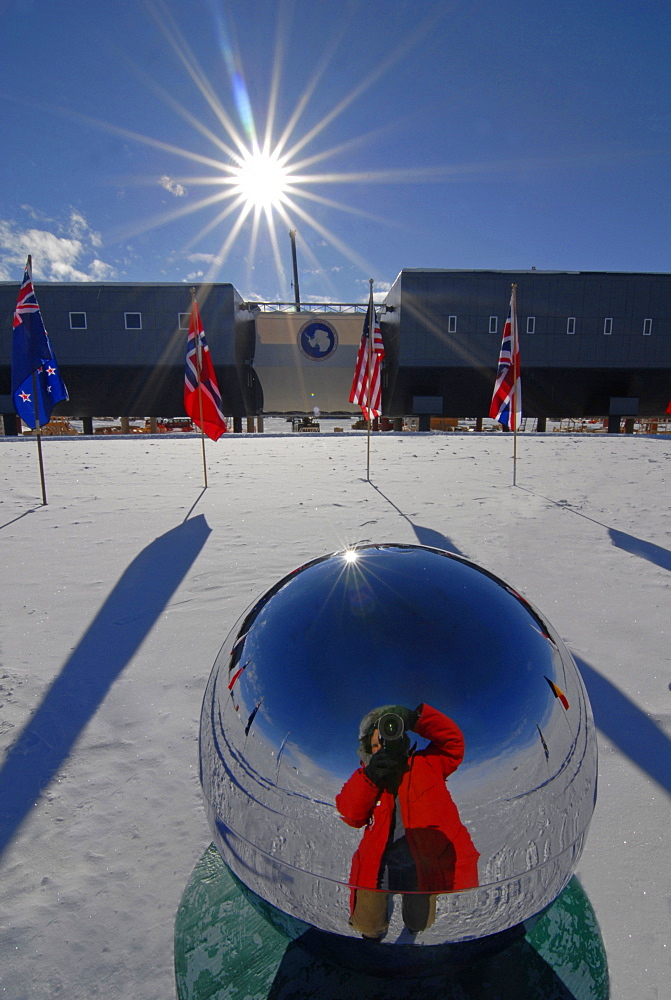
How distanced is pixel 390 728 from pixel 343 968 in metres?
0.66

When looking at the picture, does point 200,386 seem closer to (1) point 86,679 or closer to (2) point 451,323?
(1) point 86,679

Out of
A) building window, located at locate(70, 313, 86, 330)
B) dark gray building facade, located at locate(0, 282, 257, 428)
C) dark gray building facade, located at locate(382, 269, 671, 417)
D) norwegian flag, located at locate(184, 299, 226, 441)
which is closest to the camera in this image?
norwegian flag, located at locate(184, 299, 226, 441)

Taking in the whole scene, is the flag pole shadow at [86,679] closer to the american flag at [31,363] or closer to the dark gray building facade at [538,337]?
the american flag at [31,363]

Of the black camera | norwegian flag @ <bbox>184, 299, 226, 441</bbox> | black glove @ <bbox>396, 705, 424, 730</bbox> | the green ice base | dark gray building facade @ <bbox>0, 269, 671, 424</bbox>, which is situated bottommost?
the green ice base

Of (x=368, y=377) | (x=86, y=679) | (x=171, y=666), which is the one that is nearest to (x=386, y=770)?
(x=171, y=666)

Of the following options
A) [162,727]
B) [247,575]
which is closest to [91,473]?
[247,575]

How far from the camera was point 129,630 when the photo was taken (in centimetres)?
304

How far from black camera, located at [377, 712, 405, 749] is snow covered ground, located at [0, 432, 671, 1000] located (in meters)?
0.86

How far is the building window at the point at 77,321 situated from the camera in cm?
2216

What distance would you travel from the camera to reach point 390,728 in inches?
37.5

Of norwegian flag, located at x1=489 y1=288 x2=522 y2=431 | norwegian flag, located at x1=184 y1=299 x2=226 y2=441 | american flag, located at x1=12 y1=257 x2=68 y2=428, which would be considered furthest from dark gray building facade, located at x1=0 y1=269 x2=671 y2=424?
american flag, located at x1=12 y1=257 x2=68 y2=428

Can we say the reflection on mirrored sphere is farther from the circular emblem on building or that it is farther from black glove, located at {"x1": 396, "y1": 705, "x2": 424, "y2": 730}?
the circular emblem on building

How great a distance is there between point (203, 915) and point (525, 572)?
334 cm

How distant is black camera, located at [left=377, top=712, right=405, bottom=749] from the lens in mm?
941
